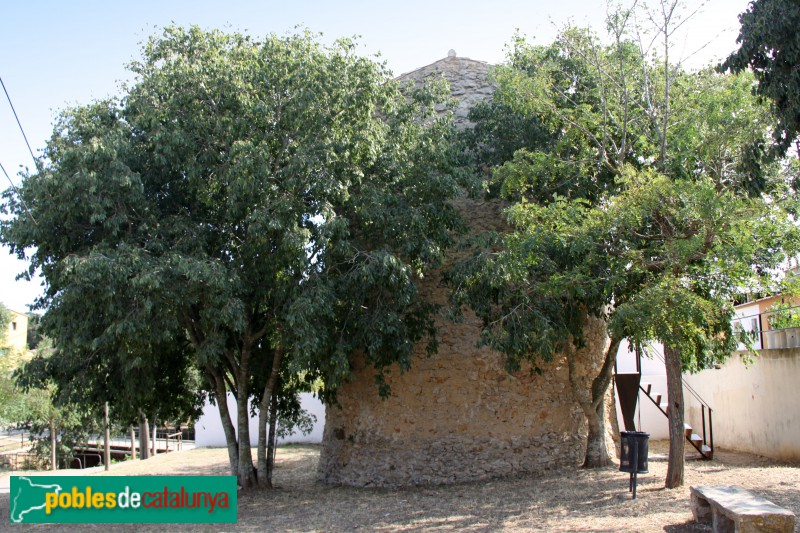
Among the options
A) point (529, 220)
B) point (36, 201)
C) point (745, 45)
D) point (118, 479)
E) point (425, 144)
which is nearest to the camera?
point (745, 45)

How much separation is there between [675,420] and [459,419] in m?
3.73

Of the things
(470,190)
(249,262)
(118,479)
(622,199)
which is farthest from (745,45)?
(118,479)

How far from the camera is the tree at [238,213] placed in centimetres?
929

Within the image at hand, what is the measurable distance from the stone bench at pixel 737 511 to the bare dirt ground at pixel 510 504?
0.25 meters

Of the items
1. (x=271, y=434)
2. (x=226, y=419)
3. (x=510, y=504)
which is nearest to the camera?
(x=510, y=504)

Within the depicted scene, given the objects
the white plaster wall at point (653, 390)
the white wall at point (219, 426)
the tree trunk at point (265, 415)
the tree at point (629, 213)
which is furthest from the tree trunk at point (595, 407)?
the white wall at point (219, 426)

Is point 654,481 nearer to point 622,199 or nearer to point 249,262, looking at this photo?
point 622,199

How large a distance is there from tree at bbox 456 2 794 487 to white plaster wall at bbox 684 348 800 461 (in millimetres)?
3740

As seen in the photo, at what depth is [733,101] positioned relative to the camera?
30.4 feet

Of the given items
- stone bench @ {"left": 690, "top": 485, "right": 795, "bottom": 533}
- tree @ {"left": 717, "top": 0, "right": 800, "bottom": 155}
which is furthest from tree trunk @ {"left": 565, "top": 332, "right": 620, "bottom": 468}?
tree @ {"left": 717, "top": 0, "right": 800, "bottom": 155}

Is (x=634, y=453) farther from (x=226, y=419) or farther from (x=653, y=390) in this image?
(x=653, y=390)

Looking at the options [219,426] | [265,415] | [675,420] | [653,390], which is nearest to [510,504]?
[675,420]

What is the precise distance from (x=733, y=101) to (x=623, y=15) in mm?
1921

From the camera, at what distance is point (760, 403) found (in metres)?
14.1
